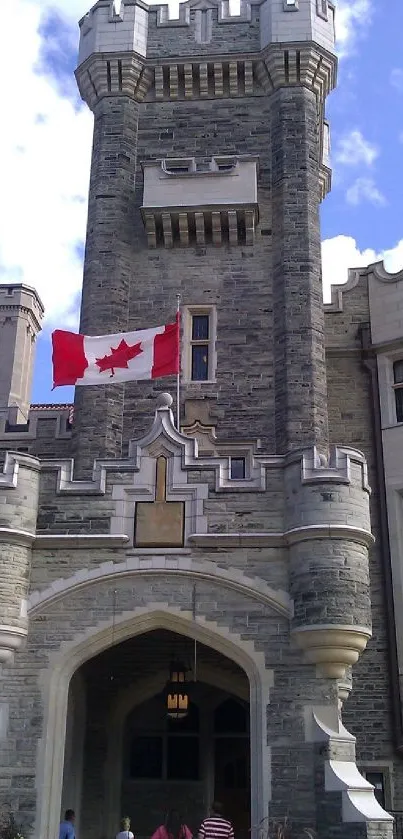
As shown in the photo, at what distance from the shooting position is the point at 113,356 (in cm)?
1697

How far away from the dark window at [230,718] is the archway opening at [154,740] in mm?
18

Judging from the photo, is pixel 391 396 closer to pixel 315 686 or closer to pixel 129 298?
pixel 129 298

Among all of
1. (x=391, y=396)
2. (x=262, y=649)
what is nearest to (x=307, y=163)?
(x=391, y=396)

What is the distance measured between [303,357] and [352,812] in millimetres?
8771

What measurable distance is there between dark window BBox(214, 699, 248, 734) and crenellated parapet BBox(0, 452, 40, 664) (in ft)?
17.6

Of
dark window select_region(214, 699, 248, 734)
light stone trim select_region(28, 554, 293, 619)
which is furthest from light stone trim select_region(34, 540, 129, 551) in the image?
dark window select_region(214, 699, 248, 734)

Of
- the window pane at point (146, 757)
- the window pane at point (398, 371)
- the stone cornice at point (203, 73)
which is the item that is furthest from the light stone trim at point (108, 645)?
the stone cornice at point (203, 73)

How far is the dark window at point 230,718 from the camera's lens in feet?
57.0

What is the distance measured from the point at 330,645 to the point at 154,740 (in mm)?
5871

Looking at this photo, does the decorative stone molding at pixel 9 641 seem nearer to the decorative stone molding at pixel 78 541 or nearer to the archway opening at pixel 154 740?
the decorative stone molding at pixel 78 541

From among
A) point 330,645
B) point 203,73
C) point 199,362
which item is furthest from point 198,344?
point 330,645

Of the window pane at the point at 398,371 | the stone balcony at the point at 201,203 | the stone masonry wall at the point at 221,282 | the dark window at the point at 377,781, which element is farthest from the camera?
the stone balcony at the point at 201,203

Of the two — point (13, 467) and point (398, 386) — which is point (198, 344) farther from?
point (13, 467)

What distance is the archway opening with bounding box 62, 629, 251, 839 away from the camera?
53.4 feet
